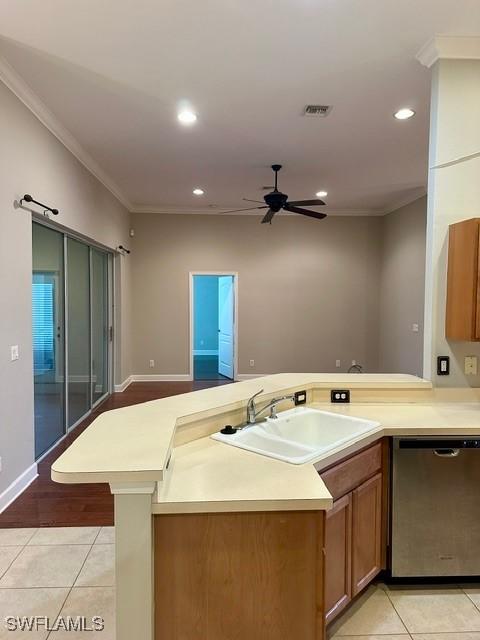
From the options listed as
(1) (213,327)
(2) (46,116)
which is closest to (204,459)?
(2) (46,116)

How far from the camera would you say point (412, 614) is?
188 centimetres

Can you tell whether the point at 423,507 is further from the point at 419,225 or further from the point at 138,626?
the point at 419,225

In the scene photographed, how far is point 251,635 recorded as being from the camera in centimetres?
130

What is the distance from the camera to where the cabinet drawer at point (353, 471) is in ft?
5.51

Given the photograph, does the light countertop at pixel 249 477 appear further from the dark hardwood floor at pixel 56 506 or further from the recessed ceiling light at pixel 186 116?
the recessed ceiling light at pixel 186 116

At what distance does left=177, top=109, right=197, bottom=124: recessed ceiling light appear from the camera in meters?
3.40

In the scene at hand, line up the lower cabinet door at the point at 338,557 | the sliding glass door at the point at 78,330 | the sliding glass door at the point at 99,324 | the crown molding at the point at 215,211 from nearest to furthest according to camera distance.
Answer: the lower cabinet door at the point at 338,557 < the sliding glass door at the point at 78,330 < the sliding glass door at the point at 99,324 < the crown molding at the point at 215,211

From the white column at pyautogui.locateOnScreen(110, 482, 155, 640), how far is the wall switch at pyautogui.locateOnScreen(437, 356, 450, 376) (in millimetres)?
2080

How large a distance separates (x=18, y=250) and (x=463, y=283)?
3125 mm

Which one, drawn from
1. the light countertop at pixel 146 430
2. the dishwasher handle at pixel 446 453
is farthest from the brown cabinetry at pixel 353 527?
the light countertop at pixel 146 430

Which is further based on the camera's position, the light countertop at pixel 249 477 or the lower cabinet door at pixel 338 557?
the lower cabinet door at pixel 338 557

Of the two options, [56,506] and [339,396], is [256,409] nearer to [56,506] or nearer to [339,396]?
[339,396]

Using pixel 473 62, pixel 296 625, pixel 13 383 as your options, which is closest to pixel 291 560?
pixel 296 625

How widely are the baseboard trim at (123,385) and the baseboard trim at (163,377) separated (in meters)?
0.17
